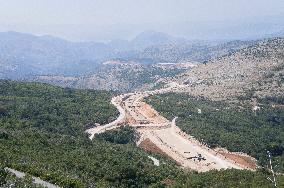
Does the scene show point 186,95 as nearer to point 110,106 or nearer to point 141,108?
point 141,108

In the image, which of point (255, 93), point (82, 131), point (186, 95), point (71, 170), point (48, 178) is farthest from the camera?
point (186, 95)

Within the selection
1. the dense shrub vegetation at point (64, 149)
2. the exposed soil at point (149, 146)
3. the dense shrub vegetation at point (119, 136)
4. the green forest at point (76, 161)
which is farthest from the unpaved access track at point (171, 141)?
the dense shrub vegetation at point (64, 149)

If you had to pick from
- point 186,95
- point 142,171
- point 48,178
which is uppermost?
point 48,178

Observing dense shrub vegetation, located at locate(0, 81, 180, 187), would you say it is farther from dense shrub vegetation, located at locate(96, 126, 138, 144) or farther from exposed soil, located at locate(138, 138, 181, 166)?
exposed soil, located at locate(138, 138, 181, 166)

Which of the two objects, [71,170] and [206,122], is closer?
[71,170]

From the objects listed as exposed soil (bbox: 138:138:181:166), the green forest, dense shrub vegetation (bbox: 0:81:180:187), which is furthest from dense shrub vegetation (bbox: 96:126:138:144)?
dense shrub vegetation (bbox: 0:81:180:187)

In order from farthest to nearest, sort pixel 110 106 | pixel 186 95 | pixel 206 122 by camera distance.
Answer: pixel 186 95, pixel 110 106, pixel 206 122

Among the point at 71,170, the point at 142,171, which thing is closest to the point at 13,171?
the point at 71,170
